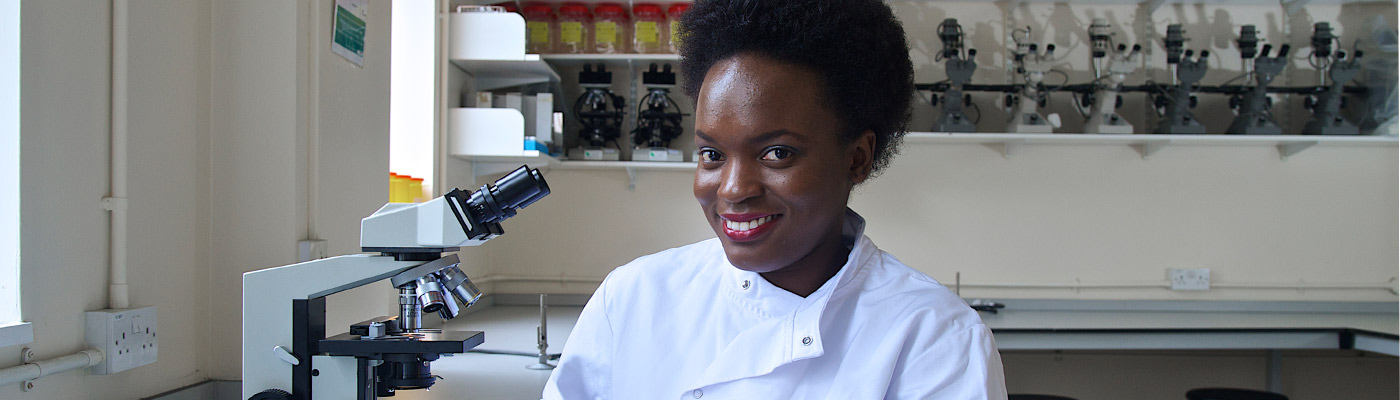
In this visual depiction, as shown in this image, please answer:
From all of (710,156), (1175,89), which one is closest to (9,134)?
(710,156)

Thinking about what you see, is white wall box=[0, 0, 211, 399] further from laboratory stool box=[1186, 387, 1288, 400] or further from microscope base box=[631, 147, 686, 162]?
laboratory stool box=[1186, 387, 1288, 400]

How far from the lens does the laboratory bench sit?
94.3 inches

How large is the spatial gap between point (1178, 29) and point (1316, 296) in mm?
1244

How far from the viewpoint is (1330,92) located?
3.36 m

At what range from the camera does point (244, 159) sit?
160 cm

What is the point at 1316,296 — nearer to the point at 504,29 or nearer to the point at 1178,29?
the point at 1178,29

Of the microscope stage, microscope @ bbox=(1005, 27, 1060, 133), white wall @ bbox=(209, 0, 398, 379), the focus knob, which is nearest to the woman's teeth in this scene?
the microscope stage

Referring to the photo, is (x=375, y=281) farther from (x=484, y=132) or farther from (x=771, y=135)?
(x=484, y=132)

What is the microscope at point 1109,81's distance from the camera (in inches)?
130

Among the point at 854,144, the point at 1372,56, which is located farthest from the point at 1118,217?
the point at 854,144

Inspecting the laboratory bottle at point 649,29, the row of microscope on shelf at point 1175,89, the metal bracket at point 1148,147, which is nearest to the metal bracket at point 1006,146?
the row of microscope on shelf at point 1175,89

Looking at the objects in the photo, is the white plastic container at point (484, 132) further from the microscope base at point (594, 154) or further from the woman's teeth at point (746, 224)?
the woman's teeth at point (746, 224)

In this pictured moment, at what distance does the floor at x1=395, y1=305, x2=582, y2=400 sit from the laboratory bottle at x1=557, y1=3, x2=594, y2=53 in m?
0.96

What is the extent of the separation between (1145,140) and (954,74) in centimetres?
77
